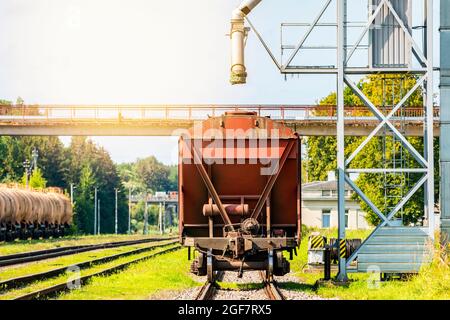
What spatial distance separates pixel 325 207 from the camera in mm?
84000

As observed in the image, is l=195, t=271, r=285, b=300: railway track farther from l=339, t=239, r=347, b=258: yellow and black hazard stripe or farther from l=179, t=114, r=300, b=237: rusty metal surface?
l=339, t=239, r=347, b=258: yellow and black hazard stripe

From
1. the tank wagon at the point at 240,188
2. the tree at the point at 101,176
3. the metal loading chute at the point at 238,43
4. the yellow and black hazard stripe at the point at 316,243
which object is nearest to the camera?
the tank wagon at the point at 240,188

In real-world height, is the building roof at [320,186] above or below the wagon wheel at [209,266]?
above

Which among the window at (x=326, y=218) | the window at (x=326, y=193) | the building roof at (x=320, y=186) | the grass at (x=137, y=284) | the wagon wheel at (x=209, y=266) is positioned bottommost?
the window at (x=326, y=218)

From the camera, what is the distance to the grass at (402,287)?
15461 mm

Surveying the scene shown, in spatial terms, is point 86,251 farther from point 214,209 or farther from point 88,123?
point 214,209

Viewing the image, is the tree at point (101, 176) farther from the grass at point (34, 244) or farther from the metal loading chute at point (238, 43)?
the metal loading chute at point (238, 43)

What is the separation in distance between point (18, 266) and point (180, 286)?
1010cm

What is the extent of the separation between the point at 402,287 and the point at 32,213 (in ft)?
137

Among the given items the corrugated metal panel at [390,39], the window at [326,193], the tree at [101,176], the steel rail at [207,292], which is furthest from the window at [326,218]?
the steel rail at [207,292]

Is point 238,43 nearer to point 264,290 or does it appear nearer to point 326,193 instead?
point 264,290

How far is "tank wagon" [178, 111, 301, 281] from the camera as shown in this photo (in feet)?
58.0

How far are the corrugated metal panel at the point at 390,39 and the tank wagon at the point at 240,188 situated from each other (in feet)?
12.0

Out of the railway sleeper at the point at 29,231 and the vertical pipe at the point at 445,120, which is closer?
the vertical pipe at the point at 445,120
